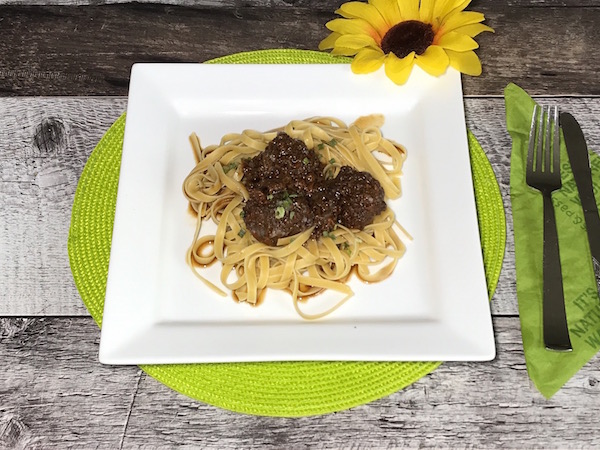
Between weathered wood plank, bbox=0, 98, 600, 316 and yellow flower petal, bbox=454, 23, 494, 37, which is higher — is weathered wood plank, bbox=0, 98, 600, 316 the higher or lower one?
the lower one

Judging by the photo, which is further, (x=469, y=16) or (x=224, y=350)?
(x=469, y=16)

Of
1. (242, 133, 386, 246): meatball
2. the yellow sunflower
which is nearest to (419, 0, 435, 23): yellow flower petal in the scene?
the yellow sunflower

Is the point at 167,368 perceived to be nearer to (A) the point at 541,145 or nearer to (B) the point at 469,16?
(A) the point at 541,145

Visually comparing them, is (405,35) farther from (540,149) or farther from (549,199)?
(549,199)

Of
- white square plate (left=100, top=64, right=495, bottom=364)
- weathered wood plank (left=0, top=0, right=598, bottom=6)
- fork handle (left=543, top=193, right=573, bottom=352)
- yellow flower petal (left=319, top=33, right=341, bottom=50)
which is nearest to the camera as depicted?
white square plate (left=100, top=64, right=495, bottom=364)

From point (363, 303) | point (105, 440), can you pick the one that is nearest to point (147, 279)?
point (105, 440)

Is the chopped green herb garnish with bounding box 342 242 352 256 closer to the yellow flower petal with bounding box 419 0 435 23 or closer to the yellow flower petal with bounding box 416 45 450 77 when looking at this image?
the yellow flower petal with bounding box 416 45 450 77
